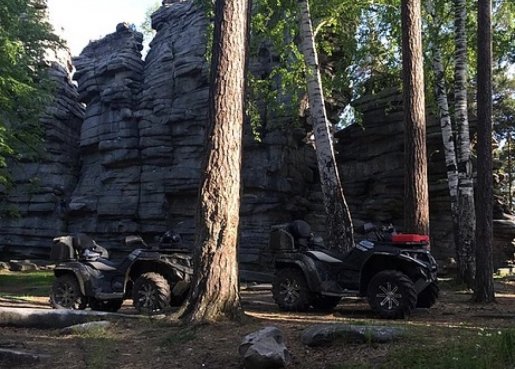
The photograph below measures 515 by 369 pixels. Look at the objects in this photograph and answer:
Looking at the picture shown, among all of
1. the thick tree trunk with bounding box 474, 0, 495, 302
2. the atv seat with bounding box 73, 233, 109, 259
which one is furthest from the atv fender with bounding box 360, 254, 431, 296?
the atv seat with bounding box 73, 233, 109, 259

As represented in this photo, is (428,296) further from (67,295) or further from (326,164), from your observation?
(67,295)

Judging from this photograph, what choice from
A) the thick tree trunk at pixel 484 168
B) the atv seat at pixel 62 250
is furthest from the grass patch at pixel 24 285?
the thick tree trunk at pixel 484 168

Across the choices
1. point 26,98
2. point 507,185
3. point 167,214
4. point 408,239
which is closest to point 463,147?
point 408,239

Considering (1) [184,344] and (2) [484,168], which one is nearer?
(1) [184,344]

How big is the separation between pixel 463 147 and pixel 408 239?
6792mm

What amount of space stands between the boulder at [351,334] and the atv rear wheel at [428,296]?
3.86m

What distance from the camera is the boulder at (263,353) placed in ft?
15.4

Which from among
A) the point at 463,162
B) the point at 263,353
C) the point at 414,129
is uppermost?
the point at 414,129

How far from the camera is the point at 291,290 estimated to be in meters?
9.50

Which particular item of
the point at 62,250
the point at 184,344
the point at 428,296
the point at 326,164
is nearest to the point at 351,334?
the point at 184,344

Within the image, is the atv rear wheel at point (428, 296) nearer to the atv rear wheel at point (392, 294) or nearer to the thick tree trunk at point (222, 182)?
the atv rear wheel at point (392, 294)

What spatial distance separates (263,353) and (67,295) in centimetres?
730

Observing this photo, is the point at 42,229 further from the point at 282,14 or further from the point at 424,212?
the point at 424,212

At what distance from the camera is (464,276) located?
47.5 feet
